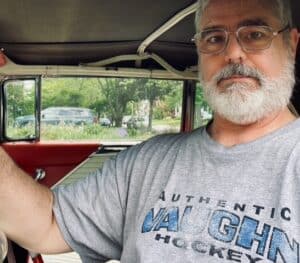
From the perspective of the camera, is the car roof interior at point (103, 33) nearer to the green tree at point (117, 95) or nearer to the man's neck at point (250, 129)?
the green tree at point (117, 95)

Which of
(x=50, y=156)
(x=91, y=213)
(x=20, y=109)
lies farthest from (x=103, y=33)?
(x=50, y=156)

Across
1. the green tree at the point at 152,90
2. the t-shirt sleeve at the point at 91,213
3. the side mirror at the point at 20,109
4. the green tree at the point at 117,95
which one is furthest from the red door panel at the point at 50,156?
the t-shirt sleeve at the point at 91,213

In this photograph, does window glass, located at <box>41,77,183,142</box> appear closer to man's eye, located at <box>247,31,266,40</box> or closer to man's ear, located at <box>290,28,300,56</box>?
man's ear, located at <box>290,28,300,56</box>

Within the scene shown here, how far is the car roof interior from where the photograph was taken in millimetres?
2119

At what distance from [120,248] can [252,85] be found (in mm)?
662

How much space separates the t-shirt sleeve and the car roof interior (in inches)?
31.7

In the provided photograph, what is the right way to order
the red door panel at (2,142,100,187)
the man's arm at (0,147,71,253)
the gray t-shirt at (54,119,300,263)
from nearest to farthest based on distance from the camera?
the gray t-shirt at (54,119,300,263)
the man's arm at (0,147,71,253)
the red door panel at (2,142,100,187)

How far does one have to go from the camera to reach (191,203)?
4.51 feet

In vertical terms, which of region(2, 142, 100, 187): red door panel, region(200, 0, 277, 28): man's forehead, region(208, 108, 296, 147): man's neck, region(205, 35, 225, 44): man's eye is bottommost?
region(2, 142, 100, 187): red door panel

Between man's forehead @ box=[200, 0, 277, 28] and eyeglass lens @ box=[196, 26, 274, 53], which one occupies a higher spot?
man's forehead @ box=[200, 0, 277, 28]

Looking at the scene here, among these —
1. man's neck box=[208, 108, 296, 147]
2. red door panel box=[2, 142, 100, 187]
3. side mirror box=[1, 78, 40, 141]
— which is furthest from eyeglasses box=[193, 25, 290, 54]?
red door panel box=[2, 142, 100, 187]

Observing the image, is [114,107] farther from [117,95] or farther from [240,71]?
[240,71]

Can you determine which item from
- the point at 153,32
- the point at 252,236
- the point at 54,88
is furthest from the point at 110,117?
the point at 252,236

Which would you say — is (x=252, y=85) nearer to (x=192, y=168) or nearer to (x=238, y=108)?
(x=238, y=108)
